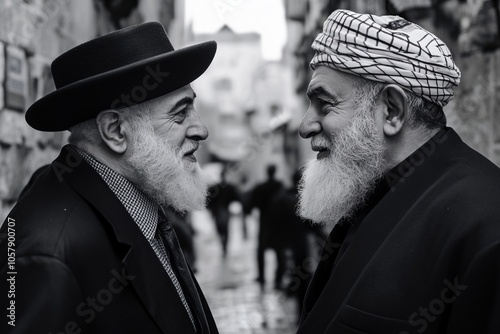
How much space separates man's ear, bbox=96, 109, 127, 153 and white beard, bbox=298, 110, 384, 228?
0.75 m

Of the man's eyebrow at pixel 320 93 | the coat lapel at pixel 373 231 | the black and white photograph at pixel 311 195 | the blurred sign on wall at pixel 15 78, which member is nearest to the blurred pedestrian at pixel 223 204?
the blurred sign on wall at pixel 15 78

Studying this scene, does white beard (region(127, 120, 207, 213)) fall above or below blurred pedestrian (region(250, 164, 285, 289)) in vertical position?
above

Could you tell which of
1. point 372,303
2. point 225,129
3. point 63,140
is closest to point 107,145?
point 372,303

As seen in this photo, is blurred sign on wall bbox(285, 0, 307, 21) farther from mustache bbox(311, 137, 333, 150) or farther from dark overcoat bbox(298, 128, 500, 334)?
dark overcoat bbox(298, 128, 500, 334)

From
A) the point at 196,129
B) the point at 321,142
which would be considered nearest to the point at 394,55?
the point at 321,142

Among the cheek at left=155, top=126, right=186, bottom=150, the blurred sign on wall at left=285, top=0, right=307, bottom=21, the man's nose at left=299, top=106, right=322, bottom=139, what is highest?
the man's nose at left=299, top=106, right=322, bottom=139

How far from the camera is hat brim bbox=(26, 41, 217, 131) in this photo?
7.62ft

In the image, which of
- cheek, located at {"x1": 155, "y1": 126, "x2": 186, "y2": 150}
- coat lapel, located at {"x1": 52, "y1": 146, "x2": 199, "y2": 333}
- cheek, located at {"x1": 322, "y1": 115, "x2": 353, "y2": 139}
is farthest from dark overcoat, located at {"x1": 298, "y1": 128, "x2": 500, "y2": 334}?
cheek, located at {"x1": 155, "y1": 126, "x2": 186, "y2": 150}

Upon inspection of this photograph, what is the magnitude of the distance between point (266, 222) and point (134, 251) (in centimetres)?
697

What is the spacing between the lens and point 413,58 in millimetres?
2199

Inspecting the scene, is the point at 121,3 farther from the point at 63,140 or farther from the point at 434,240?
the point at 434,240

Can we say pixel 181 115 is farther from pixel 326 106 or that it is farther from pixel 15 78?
pixel 15 78

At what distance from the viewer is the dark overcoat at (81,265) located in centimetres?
197

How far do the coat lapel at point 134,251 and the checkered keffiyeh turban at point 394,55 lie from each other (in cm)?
95
